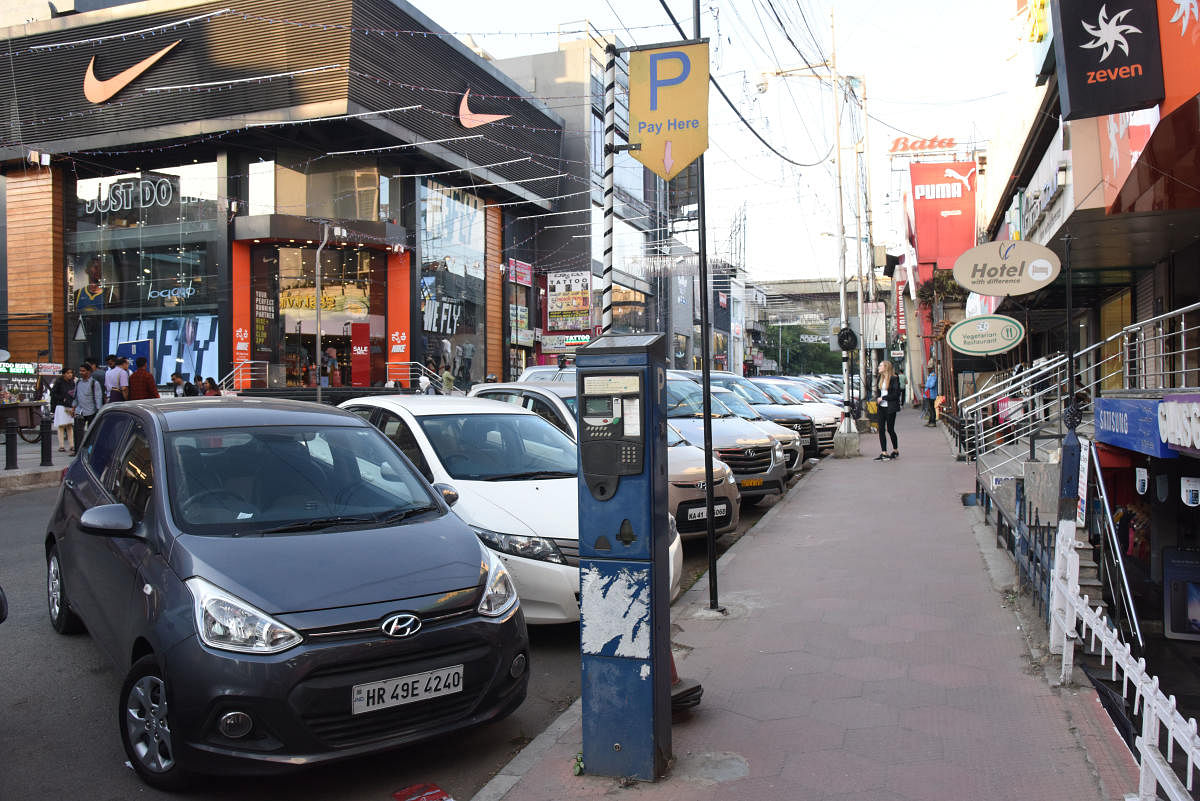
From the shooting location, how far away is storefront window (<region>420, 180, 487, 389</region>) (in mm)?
31062

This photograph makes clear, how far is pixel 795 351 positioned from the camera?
10769cm

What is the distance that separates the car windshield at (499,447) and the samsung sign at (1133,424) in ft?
14.6

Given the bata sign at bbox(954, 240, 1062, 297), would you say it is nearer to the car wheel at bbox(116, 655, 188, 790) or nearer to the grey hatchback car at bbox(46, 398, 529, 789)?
the grey hatchback car at bbox(46, 398, 529, 789)

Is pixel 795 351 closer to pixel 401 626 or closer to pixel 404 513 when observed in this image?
pixel 404 513

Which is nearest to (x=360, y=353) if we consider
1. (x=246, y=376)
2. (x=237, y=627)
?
(x=246, y=376)

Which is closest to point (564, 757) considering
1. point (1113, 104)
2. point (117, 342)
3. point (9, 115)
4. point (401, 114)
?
point (1113, 104)

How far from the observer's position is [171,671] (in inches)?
145

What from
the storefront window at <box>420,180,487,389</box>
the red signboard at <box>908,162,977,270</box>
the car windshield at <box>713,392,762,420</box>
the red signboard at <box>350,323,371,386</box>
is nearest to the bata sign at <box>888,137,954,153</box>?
the red signboard at <box>908,162,977,270</box>

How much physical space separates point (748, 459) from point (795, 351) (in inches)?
3905

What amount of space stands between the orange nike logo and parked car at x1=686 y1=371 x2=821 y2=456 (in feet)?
53.4

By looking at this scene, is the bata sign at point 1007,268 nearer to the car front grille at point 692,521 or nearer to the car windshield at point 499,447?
the car front grille at point 692,521

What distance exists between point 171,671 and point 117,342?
29.7 m

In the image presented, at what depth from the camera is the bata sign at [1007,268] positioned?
9.38 metres

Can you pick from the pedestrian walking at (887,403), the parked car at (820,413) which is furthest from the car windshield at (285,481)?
the parked car at (820,413)
